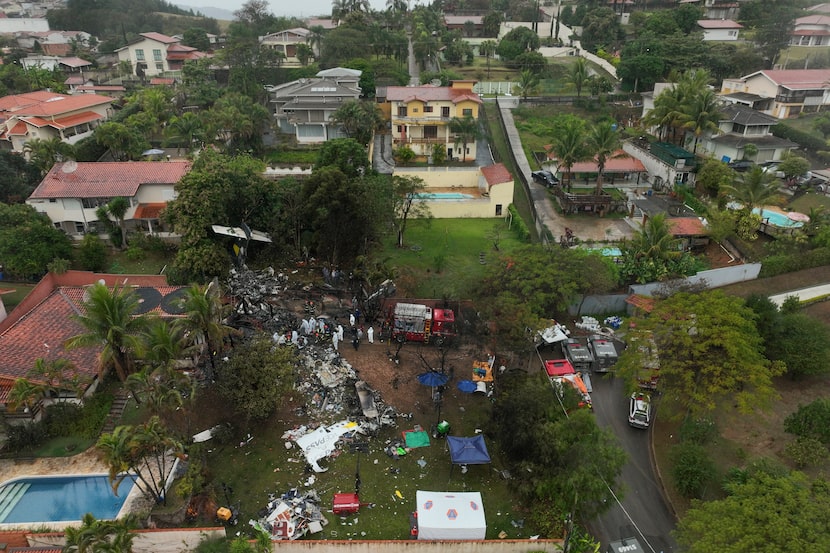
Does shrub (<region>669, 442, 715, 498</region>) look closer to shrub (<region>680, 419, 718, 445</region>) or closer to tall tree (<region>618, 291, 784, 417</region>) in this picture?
shrub (<region>680, 419, 718, 445</region>)

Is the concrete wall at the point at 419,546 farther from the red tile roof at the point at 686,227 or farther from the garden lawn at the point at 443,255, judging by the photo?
the red tile roof at the point at 686,227

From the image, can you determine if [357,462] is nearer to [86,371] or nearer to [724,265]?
[86,371]

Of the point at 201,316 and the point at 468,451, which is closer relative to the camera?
the point at 468,451

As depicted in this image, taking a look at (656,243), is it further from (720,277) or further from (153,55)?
(153,55)

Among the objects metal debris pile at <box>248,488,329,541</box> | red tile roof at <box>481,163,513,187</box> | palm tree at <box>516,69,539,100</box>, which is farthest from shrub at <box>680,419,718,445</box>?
palm tree at <box>516,69,539,100</box>

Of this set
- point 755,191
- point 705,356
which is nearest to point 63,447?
point 705,356
